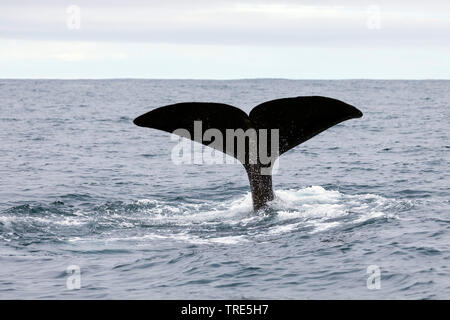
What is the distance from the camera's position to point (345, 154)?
29.2 metres

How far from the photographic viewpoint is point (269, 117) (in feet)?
38.3

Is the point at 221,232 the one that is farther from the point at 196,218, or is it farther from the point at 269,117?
the point at 269,117

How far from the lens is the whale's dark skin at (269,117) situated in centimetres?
1105

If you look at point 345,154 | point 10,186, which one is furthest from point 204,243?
point 345,154

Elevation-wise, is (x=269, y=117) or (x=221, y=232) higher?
(x=269, y=117)

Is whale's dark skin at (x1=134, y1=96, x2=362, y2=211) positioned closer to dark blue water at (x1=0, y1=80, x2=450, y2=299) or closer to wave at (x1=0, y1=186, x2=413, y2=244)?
wave at (x1=0, y1=186, x2=413, y2=244)

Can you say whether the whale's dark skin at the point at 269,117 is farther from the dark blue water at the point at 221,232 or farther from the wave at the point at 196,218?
the dark blue water at the point at 221,232

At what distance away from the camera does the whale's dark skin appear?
1105cm

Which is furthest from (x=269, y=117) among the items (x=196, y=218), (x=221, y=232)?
(x=196, y=218)

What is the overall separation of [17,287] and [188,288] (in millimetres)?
2088

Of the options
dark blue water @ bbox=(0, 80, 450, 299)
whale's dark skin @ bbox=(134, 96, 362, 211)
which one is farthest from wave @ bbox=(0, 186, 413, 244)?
whale's dark skin @ bbox=(134, 96, 362, 211)

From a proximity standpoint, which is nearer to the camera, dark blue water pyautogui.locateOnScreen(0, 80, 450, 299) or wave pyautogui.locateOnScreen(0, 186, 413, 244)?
dark blue water pyautogui.locateOnScreen(0, 80, 450, 299)

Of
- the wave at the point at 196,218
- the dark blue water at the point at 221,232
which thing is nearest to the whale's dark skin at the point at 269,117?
the wave at the point at 196,218

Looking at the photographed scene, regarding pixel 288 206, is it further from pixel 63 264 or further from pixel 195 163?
pixel 195 163
